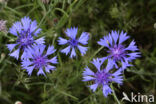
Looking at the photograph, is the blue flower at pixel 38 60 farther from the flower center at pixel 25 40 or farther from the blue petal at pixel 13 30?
the blue petal at pixel 13 30

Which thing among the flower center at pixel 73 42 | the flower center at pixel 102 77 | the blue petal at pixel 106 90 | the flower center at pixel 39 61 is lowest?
the blue petal at pixel 106 90

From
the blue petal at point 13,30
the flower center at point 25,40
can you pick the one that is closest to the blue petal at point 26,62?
the flower center at point 25,40

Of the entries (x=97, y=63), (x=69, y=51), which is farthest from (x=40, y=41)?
(x=97, y=63)

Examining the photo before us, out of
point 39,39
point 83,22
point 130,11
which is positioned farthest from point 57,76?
point 130,11

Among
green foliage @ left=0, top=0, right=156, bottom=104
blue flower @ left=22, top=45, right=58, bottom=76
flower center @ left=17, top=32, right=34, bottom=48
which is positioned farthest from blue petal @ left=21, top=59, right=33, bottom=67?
green foliage @ left=0, top=0, right=156, bottom=104

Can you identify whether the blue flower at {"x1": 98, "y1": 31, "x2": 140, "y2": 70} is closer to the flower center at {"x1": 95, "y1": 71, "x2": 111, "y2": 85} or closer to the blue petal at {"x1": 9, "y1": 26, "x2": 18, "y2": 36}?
the flower center at {"x1": 95, "y1": 71, "x2": 111, "y2": 85}

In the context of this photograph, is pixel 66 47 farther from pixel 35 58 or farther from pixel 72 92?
pixel 72 92

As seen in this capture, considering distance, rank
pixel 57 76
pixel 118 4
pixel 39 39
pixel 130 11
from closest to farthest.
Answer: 1. pixel 39 39
2. pixel 57 76
3. pixel 118 4
4. pixel 130 11
